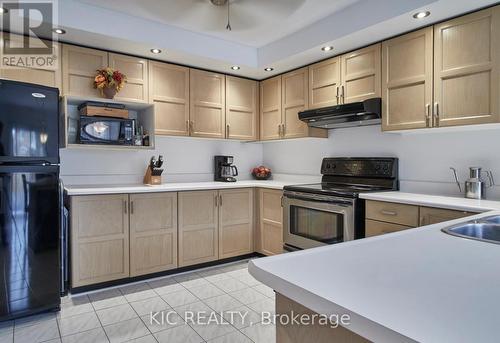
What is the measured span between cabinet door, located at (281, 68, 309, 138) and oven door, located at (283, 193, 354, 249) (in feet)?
2.67

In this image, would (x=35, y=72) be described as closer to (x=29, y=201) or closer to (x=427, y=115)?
(x=29, y=201)

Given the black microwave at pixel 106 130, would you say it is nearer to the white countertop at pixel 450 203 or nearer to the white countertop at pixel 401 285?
the white countertop at pixel 450 203

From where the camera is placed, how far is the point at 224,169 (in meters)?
3.87

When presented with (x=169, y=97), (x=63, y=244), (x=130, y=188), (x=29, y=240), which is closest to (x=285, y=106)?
(x=169, y=97)

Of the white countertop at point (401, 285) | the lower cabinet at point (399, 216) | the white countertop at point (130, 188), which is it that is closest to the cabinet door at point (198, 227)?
the white countertop at point (130, 188)

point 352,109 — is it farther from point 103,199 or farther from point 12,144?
point 12,144

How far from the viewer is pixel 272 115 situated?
12.6ft

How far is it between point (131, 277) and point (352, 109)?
8.23 ft

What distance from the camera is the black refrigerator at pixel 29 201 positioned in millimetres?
2139

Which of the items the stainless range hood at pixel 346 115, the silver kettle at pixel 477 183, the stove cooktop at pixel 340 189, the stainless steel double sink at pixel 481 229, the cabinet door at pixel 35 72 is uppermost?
the cabinet door at pixel 35 72

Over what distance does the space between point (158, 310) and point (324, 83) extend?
8.48 feet

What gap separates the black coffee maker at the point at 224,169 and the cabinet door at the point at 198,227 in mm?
567

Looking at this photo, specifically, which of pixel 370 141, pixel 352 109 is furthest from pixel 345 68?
pixel 370 141

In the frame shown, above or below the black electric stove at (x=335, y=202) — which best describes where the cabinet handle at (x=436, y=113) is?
above
